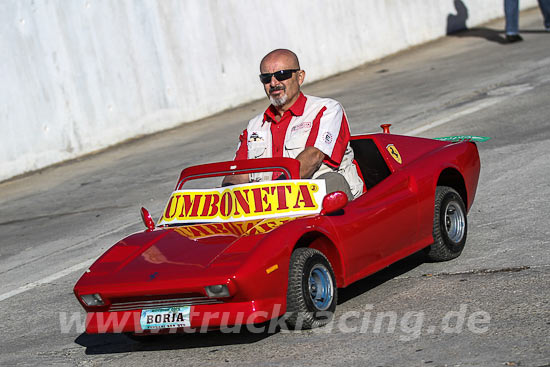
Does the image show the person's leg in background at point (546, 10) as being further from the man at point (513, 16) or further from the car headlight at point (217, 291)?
the car headlight at point (217, 291)

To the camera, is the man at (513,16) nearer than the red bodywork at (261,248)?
No

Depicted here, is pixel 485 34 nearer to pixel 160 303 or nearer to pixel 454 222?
pixel 454 222

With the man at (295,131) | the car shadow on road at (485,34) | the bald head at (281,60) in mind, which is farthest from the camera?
the car shadow on road at (485,34)

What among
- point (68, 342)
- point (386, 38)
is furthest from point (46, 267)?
point (386, 38)

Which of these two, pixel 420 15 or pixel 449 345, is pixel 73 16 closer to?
pixel 420 15

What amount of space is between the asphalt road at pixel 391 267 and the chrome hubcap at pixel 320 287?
0.16 meters

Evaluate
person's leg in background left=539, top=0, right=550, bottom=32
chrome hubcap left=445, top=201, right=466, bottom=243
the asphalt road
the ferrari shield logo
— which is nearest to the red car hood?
the asphalt road

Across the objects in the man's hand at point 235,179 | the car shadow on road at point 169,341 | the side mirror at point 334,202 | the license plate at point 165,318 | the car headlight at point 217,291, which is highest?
the man's hand at point 235,179

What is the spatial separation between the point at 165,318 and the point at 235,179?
5.79ft

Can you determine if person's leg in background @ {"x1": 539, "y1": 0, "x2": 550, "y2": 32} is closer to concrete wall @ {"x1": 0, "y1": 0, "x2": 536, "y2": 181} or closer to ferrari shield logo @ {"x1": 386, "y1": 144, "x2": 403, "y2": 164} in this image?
concrete wall @ {"x1": 0, "y1": 0, "x2": 536, "y2": 181}

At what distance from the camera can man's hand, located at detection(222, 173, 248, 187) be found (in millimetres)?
7172

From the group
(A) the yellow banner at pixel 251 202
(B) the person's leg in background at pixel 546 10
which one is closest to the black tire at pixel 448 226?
(A) the yellow banner at pixel 251 202

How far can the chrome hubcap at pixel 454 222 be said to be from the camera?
7391mm

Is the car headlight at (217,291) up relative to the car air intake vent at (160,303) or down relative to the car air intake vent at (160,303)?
up
